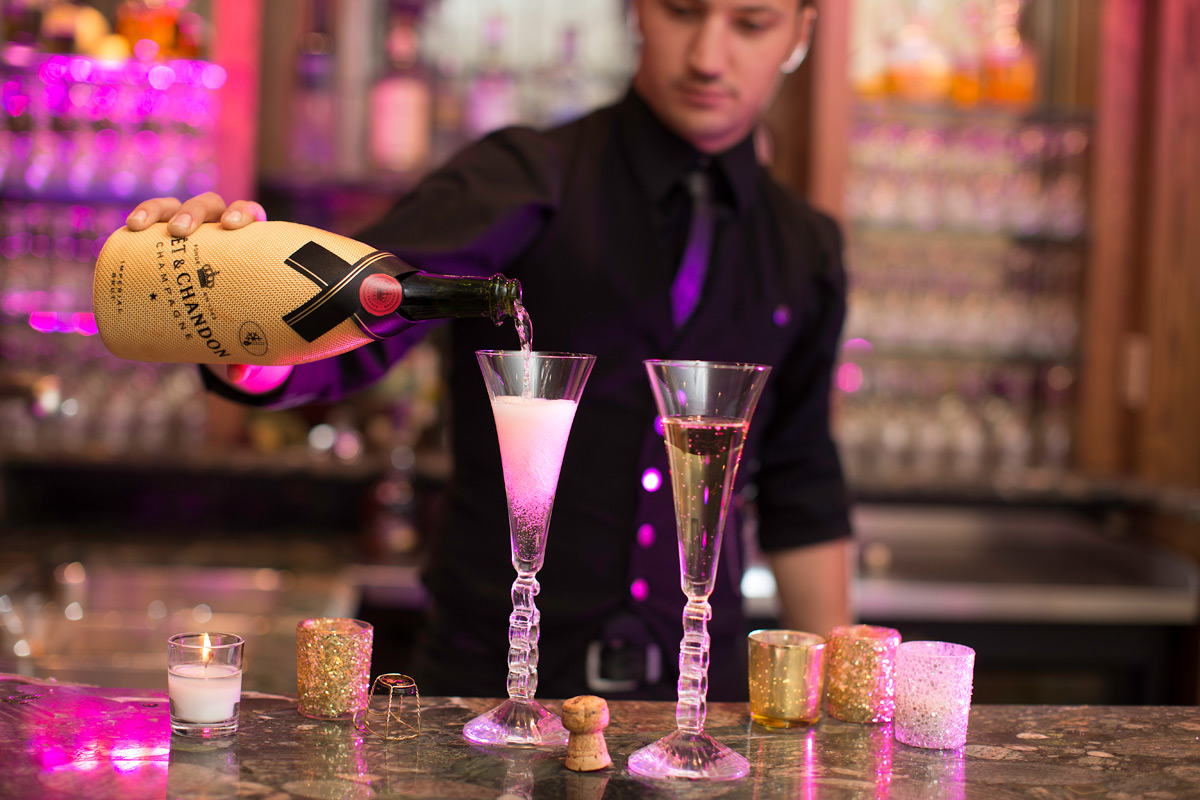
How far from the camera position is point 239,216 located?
98 cm

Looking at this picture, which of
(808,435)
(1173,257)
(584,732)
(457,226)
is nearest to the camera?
(584,732)

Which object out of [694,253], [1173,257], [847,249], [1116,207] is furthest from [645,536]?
[1116,207]

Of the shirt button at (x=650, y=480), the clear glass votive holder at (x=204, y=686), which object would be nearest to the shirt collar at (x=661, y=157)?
the shirt button at (x=650, y=480)

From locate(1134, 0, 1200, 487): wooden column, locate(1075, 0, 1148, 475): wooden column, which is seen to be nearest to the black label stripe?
locate(1134, 0, 1200, 487): wooden column

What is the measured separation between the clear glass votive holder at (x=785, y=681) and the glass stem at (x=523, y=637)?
20cm

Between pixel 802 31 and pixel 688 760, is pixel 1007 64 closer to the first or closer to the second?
pixel 802 31

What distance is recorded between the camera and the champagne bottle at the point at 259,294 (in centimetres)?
97

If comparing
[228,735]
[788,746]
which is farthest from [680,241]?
[228,735]

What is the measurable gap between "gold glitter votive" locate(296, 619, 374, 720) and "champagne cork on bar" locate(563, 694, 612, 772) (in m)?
0.21

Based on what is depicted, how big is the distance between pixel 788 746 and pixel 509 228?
2.40ft

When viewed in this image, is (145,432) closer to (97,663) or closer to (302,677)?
(97,663)

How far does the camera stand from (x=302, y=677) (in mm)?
1033

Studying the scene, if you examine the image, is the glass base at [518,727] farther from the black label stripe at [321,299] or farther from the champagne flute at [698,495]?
the black label stripe at [321,299]

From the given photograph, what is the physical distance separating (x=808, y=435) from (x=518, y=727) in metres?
0.80
